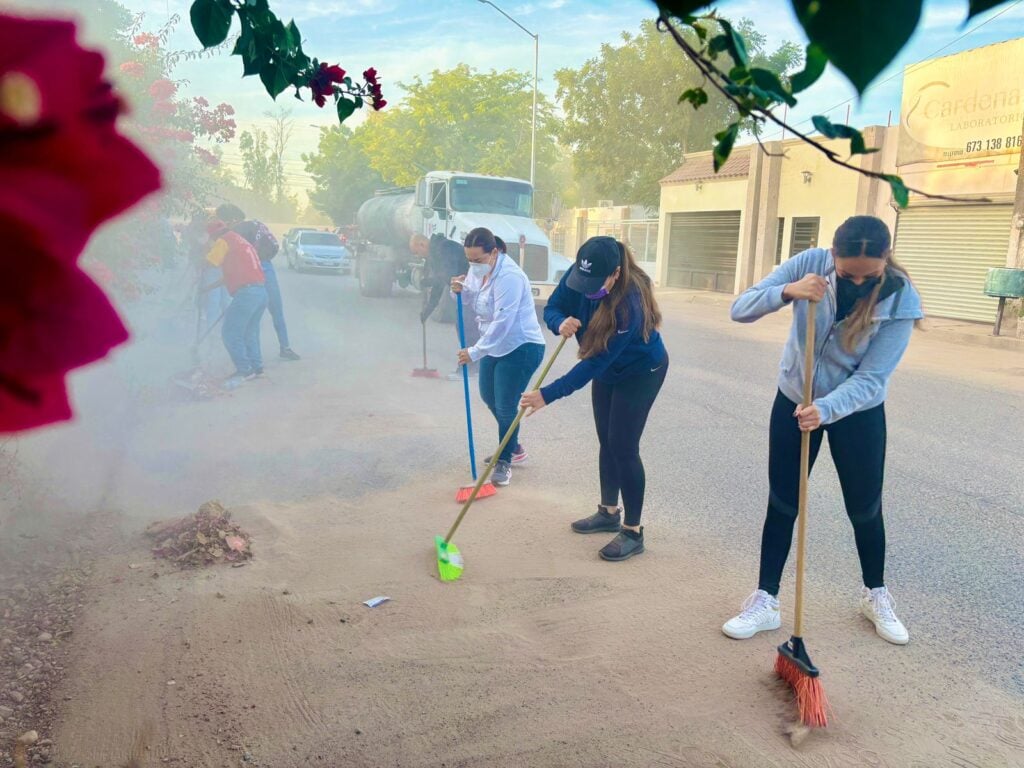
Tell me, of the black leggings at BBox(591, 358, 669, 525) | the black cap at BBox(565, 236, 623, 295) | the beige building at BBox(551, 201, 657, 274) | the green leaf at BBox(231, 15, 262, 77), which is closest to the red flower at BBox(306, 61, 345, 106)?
the green leaf at BBox(231, 15, 262, 77)

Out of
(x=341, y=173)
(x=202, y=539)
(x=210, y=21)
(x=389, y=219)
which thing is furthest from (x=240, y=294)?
(x=341, y=173)

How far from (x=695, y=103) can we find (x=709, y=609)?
3.04 meters

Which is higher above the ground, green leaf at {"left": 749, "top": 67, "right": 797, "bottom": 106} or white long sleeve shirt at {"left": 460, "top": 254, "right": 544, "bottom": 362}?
green leaf at {"left": 749, "top": 67, "right": 797, "bottom": 106}

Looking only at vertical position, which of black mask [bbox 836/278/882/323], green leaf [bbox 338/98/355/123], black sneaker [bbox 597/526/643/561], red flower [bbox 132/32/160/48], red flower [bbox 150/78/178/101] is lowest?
black sneaker [bbox 597/526/643/561]

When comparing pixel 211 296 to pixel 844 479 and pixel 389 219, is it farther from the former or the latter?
pixel 389 219

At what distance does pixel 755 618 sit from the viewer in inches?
143

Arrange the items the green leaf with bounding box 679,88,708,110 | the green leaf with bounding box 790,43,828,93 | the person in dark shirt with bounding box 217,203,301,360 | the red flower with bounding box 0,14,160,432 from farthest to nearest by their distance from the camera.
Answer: the person in dark shirt with bounding box 217,203,301,360 < the green leaf with bounding box 679,88,708,110 < the green leaf with bounding box 790,43,828,93 < the red flower with bounding box 0,14,160,432

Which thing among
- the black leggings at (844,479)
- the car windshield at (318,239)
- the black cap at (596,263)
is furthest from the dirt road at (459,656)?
the car windshield at (318,239)

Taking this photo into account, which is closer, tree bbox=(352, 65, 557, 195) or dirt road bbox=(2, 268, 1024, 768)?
dirt road bbox=(2, 268, 1024, 768)

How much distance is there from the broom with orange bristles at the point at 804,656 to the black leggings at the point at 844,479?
0.53 feet

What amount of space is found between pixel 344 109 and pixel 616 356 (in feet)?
6.98

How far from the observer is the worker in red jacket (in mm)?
8984

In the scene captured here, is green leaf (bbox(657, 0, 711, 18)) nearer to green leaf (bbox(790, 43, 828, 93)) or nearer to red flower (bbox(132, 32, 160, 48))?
green leaf (bbox(790, 43, 828, 93))

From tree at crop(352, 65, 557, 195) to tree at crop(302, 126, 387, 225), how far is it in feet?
7.52
